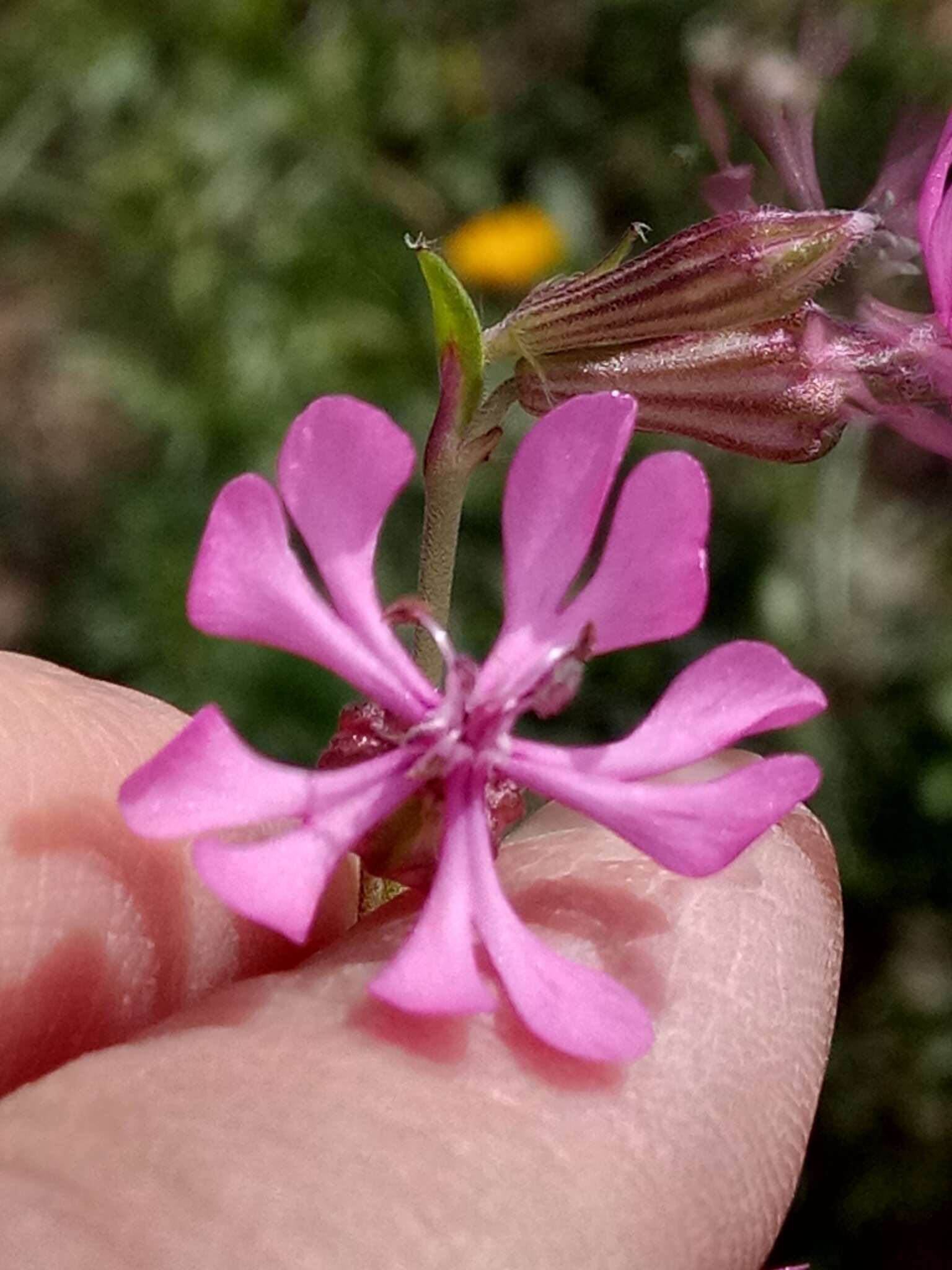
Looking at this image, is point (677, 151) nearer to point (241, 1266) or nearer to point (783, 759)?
point (783, 759)

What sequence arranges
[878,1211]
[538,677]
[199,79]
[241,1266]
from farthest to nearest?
[199,79] → [878,1211] → [538,677] → [241,1266]

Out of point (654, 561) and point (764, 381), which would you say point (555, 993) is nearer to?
point (654, 561)

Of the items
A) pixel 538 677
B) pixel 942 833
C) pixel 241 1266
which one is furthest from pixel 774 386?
pixel 942 833

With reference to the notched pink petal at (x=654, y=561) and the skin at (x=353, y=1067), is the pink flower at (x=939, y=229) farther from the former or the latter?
the skin at (x=353, y=1067)

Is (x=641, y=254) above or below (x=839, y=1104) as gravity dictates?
above

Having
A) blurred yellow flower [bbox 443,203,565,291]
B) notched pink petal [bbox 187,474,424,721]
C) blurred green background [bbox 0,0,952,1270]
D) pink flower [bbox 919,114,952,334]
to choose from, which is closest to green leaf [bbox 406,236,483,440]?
notched pink petal [bbox 187,474,424,721]

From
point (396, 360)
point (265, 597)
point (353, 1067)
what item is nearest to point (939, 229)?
point (265, 597)

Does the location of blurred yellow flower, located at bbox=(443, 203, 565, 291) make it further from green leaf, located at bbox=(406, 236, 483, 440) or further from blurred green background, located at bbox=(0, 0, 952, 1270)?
green leaf, located at bbox=(406, 236, 483, 440)

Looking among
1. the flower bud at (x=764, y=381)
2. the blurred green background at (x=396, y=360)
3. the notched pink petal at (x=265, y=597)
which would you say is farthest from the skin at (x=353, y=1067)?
the blurred green background at (x=396, y=360)
